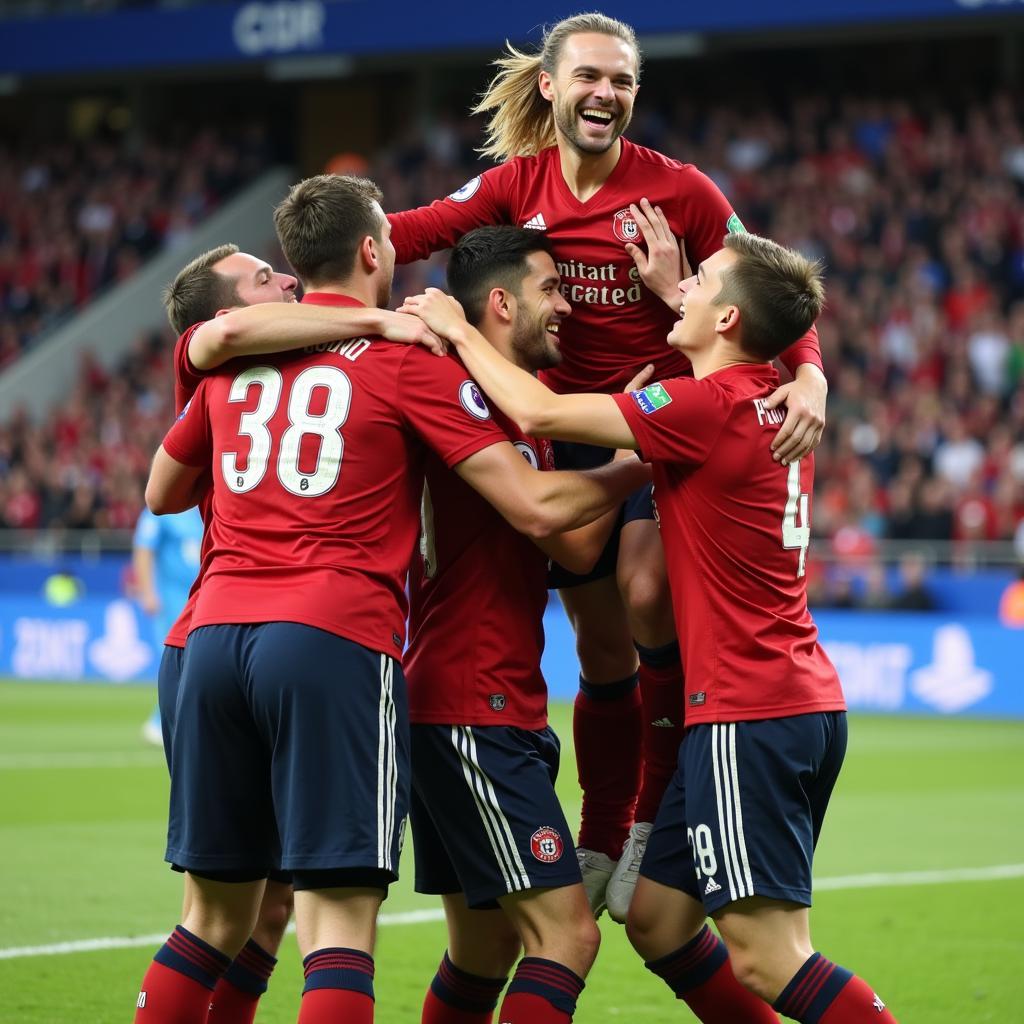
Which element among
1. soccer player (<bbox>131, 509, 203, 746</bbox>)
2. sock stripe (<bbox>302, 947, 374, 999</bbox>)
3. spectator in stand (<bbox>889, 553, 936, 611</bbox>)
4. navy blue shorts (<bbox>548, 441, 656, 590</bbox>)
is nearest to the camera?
sock stripe (<bbox>302, 947, 374, 999</bbox>)

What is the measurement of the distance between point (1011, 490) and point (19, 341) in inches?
702

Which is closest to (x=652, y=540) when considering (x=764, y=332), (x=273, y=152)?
(x=764, y=332)

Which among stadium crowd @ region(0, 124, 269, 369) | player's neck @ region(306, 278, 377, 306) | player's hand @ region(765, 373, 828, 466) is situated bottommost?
player's hand @ region(765, 373, 828, 466)

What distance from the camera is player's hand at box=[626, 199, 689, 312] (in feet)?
17.6

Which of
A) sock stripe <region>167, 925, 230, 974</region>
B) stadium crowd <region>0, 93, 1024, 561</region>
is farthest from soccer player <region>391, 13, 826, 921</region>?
stadium crowd <region>0, 93, 1024, 561</region>

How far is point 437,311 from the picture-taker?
478 centimetres

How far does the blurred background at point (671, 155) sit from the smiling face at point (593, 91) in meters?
8.69

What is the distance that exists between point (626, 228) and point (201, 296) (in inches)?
49.1

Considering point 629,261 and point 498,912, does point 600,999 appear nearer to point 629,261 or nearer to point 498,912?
point 498,912

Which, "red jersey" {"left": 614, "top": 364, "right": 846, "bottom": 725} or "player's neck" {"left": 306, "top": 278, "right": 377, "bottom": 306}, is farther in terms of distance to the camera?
"player's neck" {"left": 306, "top": 278, "right": 377, "bottom": 306}

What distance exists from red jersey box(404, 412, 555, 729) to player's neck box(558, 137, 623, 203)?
104 cm

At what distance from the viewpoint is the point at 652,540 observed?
204 inches

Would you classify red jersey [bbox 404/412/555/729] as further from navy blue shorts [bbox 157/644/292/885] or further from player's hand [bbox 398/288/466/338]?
navy blue shorts [bbox 157/644/292/885]

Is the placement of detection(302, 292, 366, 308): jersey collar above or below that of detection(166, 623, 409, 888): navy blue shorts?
above
